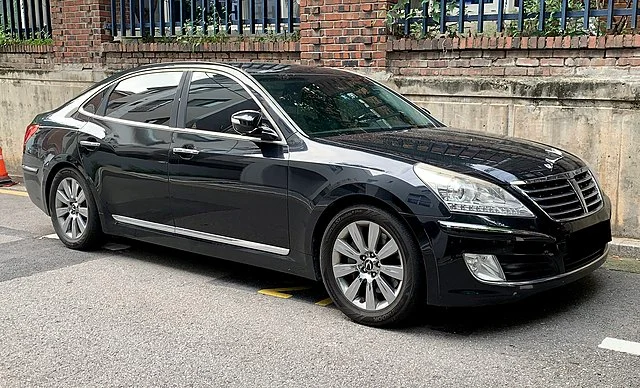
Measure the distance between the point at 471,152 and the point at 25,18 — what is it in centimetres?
985

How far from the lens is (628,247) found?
6.24 meters

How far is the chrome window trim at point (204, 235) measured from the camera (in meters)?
5.06

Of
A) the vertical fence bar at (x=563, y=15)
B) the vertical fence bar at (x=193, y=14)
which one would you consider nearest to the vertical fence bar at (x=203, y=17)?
the vertical fence bar at (x=193, y=14)

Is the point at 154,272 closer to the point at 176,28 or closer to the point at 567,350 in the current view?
the point at 567,350

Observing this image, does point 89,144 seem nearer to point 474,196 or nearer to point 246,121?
point 246,121

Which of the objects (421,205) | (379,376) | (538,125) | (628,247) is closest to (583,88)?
(538,125)

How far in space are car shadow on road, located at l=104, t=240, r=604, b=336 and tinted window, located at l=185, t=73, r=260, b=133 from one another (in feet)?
4.01

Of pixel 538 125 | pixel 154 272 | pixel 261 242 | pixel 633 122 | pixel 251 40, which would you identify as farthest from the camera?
pixel 251 40

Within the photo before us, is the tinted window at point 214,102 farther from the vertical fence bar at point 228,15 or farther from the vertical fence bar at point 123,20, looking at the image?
the vertical fence bar at point 123,20

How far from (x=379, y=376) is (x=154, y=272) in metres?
2.68

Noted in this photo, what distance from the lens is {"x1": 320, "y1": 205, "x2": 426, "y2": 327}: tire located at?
4.36 meters

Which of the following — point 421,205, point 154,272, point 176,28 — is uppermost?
point 176,28

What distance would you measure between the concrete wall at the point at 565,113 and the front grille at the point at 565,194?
5.95 ft

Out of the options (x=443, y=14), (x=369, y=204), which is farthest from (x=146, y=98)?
(x=443, y=14)
